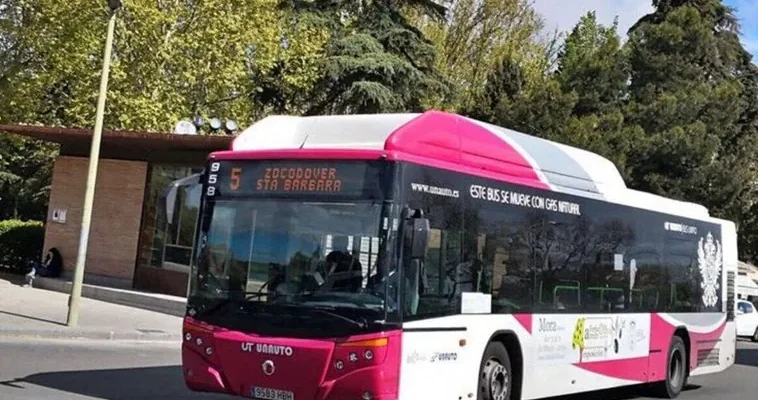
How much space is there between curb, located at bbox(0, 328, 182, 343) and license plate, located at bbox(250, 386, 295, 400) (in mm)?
8558

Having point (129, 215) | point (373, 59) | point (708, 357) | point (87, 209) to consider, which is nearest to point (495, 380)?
point (708, 357)

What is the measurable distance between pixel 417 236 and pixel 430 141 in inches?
48.0

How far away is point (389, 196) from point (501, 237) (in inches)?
82.6

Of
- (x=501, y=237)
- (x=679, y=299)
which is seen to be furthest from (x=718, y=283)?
(x=501, y=237)

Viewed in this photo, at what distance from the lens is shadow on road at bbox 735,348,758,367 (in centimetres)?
2398

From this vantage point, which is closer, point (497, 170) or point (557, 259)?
point (497, 170)

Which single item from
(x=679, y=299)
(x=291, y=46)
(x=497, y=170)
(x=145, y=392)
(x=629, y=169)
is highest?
(x=291, y=46)

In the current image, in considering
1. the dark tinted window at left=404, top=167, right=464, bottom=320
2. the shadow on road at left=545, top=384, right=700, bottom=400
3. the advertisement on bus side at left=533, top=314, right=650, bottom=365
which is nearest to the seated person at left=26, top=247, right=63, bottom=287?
the shadow on road at left=545, top=384, right=700, bottom=400

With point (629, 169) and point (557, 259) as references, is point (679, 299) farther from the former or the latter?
point (629, 169)

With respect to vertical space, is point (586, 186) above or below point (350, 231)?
above

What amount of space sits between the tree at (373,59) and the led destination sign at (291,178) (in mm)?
20700

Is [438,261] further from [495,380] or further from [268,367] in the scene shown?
[268,367]

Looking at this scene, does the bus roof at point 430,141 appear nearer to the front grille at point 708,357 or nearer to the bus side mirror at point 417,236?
the bus side mirror at point 417,236

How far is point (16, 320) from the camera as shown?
58.3ft
